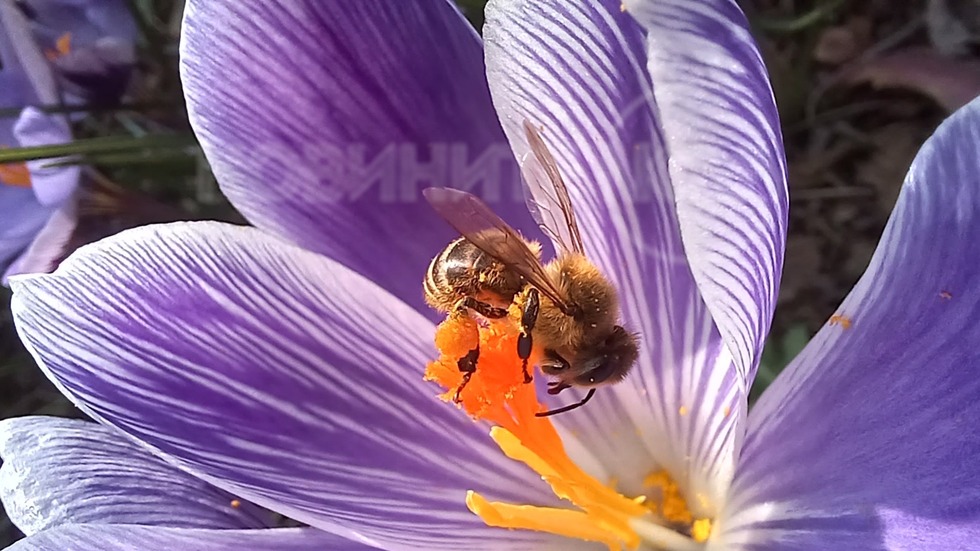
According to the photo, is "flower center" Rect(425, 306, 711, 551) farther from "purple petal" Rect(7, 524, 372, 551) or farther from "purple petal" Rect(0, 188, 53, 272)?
"purple petal" Rect(0, 188, 53, 272)

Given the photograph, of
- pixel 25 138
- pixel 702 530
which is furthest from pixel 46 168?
pixel 702 530

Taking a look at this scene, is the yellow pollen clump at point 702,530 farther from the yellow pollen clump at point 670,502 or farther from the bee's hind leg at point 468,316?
the bee's hind leg at point 468,316

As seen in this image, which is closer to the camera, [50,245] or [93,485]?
[93,485]

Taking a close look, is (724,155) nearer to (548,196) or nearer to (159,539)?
(548,196)

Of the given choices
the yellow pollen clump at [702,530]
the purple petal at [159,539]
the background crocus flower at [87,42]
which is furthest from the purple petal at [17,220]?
the yellow pollen clump at [702,530]

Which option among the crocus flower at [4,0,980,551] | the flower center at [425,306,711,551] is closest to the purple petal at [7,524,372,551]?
the crocus flower at [4,0,980,551]

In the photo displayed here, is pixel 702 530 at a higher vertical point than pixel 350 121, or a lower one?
lower
